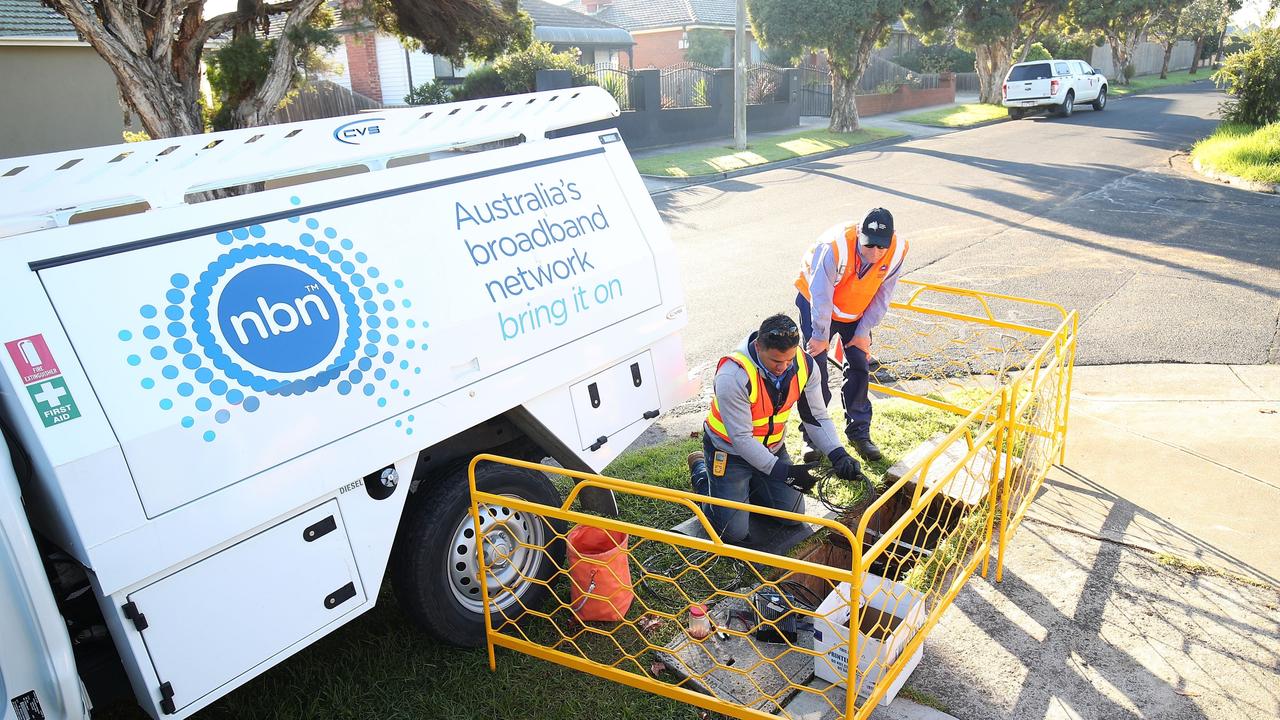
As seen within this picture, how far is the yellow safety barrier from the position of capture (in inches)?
144

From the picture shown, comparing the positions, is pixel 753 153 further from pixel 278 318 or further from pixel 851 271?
pixel 278 318

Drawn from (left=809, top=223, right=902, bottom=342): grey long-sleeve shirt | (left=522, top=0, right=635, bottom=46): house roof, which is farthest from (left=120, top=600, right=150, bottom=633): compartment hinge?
(left=522, top=0, right=635, bottom=46): house roof

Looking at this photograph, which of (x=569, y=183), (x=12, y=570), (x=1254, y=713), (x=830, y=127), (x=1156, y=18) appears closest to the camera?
(x=12, y=570)

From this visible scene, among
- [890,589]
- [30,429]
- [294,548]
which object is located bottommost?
[890,589]

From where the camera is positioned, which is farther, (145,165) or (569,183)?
(569,183)

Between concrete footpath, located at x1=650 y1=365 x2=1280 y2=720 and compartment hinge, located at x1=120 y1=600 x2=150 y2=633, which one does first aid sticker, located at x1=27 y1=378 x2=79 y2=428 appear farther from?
concrete footpath, located at x1=650 y1=365 x2=1280 y2=720

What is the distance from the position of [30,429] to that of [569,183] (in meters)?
2.86

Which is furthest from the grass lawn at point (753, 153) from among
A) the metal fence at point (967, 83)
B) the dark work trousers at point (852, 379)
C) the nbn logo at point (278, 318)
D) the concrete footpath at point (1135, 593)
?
the metal fence at point (967, 83)

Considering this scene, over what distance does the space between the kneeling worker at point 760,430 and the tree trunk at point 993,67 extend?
A: 109ft

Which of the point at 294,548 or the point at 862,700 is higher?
the point at 294,548

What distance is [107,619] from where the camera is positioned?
303 centimetres

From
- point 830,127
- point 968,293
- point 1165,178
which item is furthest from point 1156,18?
point 968,293

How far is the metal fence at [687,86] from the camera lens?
961 inches

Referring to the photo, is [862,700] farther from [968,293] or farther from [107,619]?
[968,293]
